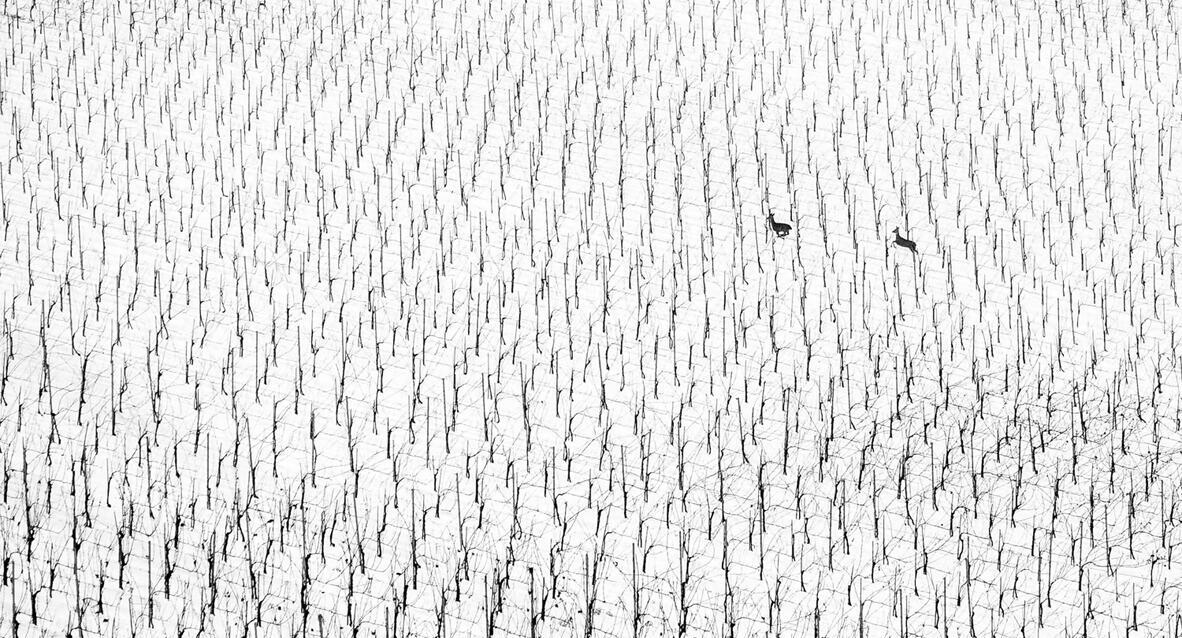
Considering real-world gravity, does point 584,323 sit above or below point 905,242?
below

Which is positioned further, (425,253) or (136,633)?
(425,253)

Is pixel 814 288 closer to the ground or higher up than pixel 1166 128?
closer to the ground

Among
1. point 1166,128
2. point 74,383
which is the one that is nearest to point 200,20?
point 74,383

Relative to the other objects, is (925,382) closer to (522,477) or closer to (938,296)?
(938,296)

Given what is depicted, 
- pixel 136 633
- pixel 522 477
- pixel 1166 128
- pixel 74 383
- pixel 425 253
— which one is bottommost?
pixel 136 633

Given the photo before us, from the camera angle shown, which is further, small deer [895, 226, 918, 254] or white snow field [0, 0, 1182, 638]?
small deer [895, 226, 918, 254]

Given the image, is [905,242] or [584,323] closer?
[584,323]

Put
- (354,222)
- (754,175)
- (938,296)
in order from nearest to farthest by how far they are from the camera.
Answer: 1. (938,296)
2. (354,222)
3. (754,175)

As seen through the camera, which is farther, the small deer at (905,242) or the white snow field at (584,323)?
the small deer at (905,242)
